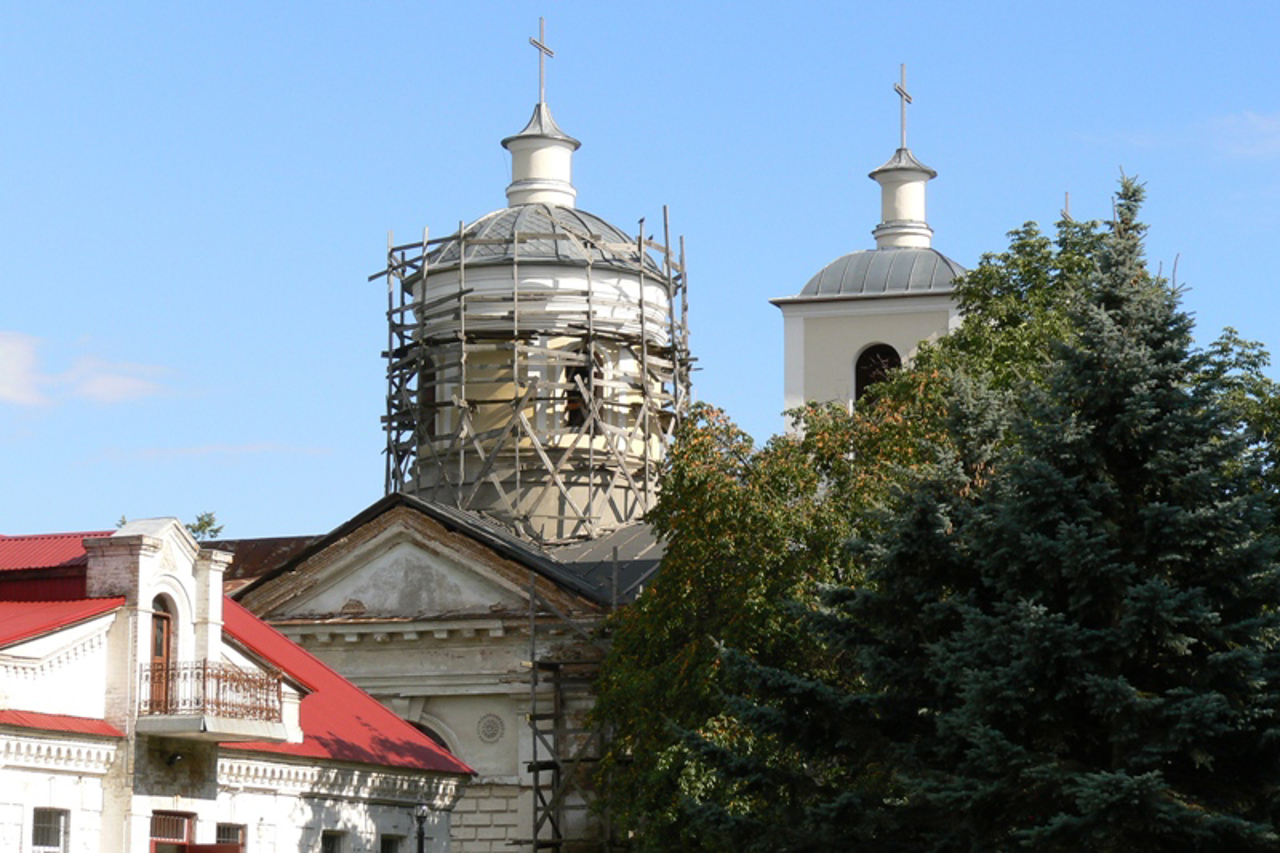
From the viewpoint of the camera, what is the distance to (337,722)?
3238 centimetres

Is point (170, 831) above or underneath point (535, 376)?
underneath

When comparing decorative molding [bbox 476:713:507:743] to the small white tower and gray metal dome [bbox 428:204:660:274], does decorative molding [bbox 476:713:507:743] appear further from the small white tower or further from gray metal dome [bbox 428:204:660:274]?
the small white tower

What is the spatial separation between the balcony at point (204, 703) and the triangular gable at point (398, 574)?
12785 mm

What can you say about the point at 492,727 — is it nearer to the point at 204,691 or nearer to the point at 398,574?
the point at 398,574

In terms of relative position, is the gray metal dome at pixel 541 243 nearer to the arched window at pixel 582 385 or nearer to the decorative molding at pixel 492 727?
the arched window at pixel 582 385

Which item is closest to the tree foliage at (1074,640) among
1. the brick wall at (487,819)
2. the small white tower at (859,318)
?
the brick wall at (487,819)

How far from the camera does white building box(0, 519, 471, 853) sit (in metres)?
25.7

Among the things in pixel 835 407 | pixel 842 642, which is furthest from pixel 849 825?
pixel 835 407

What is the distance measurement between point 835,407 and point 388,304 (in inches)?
717

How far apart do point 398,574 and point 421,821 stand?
11772mm

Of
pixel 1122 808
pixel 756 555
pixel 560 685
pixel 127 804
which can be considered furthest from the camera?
pixel 560 685

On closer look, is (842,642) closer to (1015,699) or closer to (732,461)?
(1015,699)

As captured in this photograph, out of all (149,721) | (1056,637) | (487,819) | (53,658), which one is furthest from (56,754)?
(487,819)

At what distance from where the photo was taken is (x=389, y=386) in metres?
48.4
